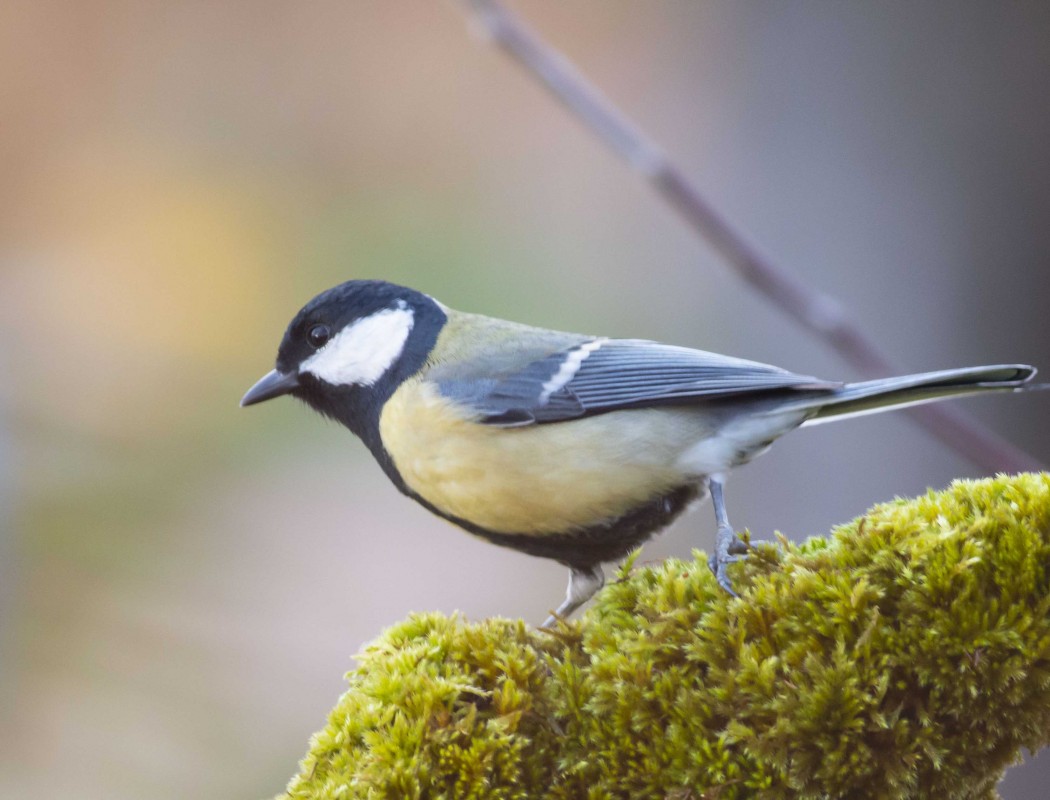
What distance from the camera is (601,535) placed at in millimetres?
1572

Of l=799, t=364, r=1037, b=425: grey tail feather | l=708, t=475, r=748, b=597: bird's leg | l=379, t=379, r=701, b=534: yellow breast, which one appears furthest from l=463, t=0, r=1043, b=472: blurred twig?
l=708, t=475, r=748, b=597: bird's leg

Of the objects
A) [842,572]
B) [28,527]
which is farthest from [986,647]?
[28,527]

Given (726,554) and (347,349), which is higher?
(347,349)

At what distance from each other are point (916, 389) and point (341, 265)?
3.45 m

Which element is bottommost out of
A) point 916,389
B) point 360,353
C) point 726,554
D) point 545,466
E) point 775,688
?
point 775,688

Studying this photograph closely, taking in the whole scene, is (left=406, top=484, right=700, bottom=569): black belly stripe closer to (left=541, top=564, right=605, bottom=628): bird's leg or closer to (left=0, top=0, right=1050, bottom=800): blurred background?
(left=541, top=564, right=605, bottom=628): bird's leg

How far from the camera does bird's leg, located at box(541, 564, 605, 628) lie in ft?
5.56

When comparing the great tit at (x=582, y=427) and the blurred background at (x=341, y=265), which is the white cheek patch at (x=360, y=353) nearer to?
Result: the great tit at (x=582, y=427)

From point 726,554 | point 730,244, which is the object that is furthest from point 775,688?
point 730,244

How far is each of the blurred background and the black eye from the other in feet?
3.89

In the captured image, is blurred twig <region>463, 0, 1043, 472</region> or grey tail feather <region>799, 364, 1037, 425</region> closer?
grey tail feather <region>799, 364, 1037, 425</region>

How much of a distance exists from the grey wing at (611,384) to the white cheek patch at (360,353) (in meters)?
0.20

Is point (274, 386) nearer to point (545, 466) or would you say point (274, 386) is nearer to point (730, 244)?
point (545, 466)

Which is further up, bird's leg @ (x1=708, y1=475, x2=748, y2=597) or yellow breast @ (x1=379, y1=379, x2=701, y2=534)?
yellow breast @ (x1=379, y1=379, x2=701, y2=534)
